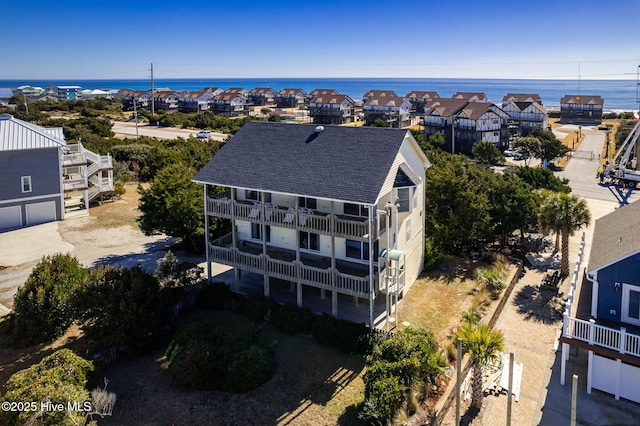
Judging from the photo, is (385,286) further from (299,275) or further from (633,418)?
(633,418)

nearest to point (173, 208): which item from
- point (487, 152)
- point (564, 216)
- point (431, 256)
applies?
point (431, 256)

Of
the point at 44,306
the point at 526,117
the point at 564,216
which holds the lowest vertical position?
the point at 44,306

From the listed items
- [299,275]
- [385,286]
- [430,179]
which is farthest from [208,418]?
[430,179]

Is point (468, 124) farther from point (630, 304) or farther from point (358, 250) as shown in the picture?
point (630, 304)

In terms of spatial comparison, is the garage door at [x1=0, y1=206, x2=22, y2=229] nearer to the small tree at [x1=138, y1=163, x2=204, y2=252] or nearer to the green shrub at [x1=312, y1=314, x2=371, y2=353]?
the small tree at [x1=138, y1=163, x2=204, y2=252]

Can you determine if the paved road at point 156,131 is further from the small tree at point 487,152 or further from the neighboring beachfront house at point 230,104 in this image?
the small tree at point 487,152

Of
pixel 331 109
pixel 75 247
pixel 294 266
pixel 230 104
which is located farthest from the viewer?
pixel 230 104
